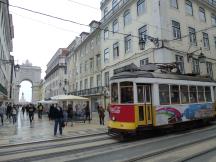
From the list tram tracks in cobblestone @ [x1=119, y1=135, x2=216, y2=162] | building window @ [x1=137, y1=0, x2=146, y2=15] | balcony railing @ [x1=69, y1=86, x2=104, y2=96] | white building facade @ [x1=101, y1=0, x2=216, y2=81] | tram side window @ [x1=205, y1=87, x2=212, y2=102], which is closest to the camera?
tram tracks in cobblestone @ [x1=119, y1=135, x2=216, y2=162]

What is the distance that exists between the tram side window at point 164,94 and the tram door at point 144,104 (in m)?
0.68

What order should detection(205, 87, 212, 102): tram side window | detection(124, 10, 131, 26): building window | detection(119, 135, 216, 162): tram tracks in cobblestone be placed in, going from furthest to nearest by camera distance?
detection(124, 10, 131, 26): building window → detection(205, 87, 212, 102): tram side window → detection(119, 135, 216, 162): tram tracks in cobblestone

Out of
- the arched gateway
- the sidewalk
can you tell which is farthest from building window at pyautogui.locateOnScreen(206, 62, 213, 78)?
the arched gateway

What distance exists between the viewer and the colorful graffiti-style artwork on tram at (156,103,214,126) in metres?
11.5

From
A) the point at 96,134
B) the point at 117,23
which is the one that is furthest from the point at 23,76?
the point at 96,134

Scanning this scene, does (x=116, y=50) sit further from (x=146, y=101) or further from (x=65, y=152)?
(x=65, y=152)

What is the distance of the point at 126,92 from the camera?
36.1ft

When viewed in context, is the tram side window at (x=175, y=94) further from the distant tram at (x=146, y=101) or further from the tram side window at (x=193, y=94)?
the tram side window at (x=193, y=94)

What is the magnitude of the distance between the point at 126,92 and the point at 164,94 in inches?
85.9

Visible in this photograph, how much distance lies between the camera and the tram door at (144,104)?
10797mm

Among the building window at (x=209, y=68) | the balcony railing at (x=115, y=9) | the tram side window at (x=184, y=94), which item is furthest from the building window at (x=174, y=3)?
the tram side window at (x=184, y=94)

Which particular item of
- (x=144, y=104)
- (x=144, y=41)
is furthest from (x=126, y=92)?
(x=144, y=41)

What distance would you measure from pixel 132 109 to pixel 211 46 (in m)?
20.5

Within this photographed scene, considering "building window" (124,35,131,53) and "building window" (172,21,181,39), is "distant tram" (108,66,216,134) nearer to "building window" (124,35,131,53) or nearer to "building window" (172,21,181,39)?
"building window" (172,21,181,39)
